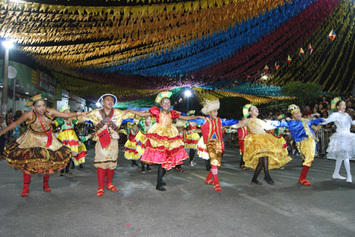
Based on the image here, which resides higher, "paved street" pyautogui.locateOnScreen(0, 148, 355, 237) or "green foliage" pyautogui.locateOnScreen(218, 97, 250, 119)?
"green foliage" pyautogui.locateOnScreen(218, 97, 250, 119)

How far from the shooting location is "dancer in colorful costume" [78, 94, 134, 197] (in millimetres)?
4887

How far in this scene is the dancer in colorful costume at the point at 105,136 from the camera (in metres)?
4.89

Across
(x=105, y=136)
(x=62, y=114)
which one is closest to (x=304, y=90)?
(x=105, y=136)

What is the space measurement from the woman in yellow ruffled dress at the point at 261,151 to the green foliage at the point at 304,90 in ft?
35.3

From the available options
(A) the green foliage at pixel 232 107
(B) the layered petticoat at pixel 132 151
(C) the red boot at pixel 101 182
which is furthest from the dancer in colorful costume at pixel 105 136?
(A) the green foliage at pixel 232 107

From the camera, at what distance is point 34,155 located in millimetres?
4676

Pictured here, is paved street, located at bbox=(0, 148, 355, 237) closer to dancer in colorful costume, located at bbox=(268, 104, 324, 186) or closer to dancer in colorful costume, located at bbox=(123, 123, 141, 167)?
dancer in colorful costume, located at bbox=(268, 104, 324, 186)

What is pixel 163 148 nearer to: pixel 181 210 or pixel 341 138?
pixel 181 210

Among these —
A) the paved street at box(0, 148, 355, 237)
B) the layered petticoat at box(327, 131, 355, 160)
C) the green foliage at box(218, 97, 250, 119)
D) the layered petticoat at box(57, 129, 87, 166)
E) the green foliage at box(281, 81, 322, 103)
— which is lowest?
the paved street at box(0, 148, 355, 237)

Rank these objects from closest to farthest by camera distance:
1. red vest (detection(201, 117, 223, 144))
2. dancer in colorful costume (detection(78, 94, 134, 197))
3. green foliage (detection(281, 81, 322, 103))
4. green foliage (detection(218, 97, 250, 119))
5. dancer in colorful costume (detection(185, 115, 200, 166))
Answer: dancer in colorful costume (detection(78, 94, 134, 197)) → red vest (detection(201, 117, 223, 144)) → dancer in colorful costume (detection(185, 115, 200, 166)) → green foliage (detection(281, 81, 322, 103)) → green foliage (detection(218, 97, 250, 119))

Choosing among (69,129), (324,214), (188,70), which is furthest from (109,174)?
(188,70)

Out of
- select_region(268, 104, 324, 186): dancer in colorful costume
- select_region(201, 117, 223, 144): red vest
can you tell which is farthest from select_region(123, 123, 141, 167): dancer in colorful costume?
select_region(268, 104, 324, 186): dancer in colorful costume

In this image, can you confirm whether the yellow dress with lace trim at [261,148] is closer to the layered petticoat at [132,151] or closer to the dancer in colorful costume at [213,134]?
the dancer in colorful costume at [213,134]

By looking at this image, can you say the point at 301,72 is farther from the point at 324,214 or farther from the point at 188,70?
the point at 324,214
